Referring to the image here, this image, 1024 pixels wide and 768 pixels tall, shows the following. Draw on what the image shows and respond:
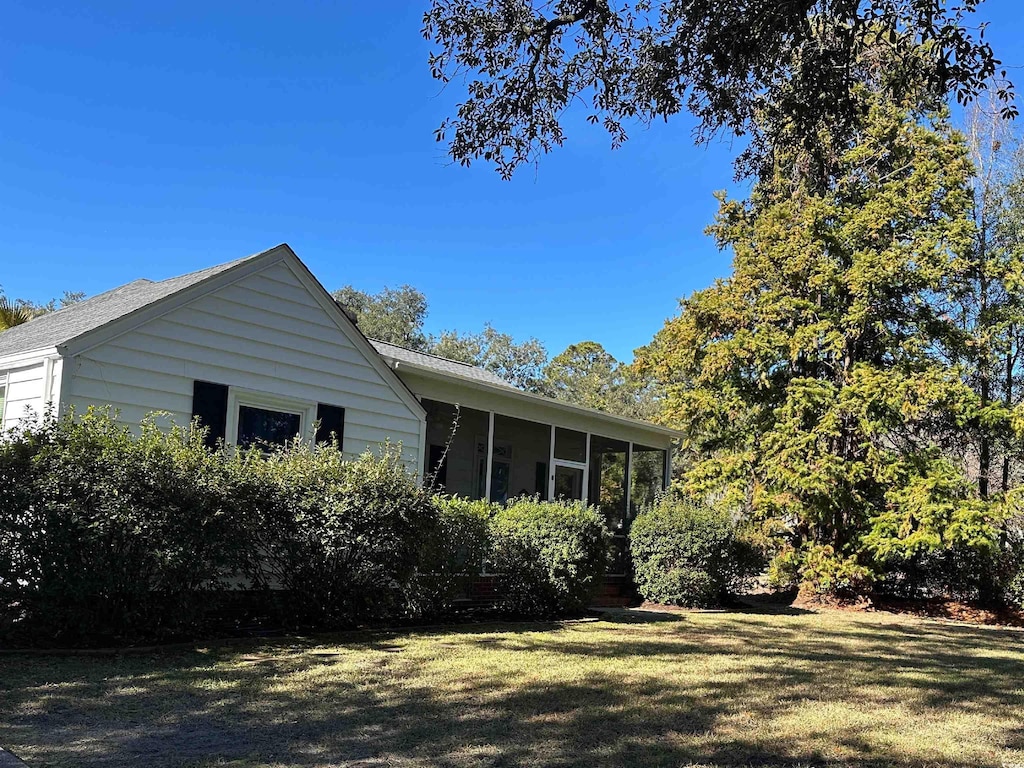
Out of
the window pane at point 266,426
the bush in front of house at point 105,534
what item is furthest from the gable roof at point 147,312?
the bush in front of house at point 105,534

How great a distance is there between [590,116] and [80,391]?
5948mm

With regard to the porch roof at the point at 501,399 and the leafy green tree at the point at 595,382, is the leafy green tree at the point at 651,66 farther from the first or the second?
the leafy green tree at the point at 595,382

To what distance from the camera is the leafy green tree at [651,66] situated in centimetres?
718

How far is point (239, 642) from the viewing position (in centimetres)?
729

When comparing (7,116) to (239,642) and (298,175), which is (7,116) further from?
(239,642)

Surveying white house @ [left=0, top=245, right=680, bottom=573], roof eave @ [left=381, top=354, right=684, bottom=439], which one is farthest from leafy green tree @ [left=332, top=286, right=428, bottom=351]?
white house @ [left=0, top=245, right=680, bottom=573]

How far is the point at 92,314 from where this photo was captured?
945cm

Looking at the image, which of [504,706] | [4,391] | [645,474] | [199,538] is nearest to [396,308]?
[645,474]

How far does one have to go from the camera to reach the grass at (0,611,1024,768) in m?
4.13

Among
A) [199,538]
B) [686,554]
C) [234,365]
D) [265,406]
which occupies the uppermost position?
[234,365]

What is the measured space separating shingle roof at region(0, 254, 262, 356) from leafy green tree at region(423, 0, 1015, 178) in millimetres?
3546

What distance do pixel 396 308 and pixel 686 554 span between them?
29.2 meters

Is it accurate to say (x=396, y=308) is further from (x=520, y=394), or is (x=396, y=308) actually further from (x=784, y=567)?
(x=784, y=567)

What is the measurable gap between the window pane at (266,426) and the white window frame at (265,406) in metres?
0.05
